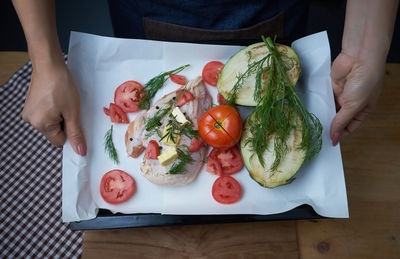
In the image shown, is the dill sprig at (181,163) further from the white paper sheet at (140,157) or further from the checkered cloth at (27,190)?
the checkered cloth at (27,190)

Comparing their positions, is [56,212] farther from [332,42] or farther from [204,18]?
[332,42]

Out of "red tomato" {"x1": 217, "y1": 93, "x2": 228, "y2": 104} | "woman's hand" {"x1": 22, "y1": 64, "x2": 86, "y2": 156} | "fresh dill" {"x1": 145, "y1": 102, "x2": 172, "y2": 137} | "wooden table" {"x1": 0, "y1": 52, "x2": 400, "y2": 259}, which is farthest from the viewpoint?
"red tomato" {"x1": 217, "y1": 93, "x2": 228, "y2": 104}

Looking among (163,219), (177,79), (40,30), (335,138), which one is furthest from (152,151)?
(335,138)

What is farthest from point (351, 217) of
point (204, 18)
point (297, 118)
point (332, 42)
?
point (332, 42)

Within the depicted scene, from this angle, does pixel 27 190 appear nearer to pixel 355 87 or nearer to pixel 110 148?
pixel 110 148

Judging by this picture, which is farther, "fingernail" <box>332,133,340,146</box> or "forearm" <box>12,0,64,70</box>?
"fingernail" <box>332,133,340,146</box>

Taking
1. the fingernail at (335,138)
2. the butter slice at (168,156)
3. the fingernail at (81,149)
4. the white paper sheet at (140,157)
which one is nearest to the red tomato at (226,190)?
the white paper sheet at (140,157)

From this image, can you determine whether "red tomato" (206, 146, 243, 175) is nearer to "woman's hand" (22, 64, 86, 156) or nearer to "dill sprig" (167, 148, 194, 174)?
"dill sprig" (167, 148, 194, 174)

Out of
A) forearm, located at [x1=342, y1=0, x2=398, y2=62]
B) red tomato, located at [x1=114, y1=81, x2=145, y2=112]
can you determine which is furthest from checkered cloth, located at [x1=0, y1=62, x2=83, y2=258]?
forearm, located at [x1=342, y1=0, x2=398, y2=62]
